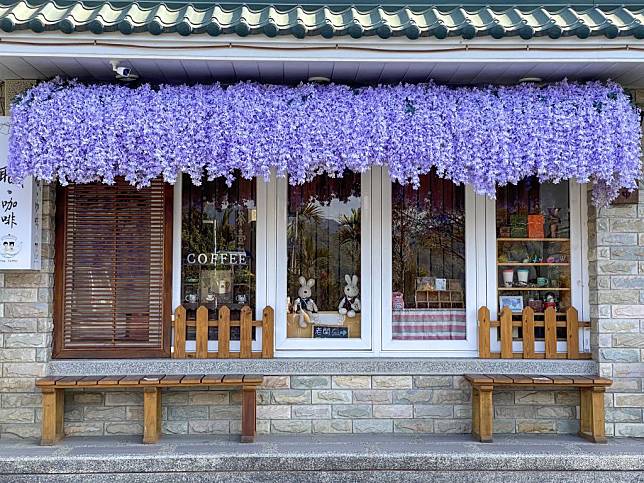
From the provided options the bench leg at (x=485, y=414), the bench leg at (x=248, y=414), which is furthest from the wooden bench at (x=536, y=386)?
the bench leg at (x=248, y=414)

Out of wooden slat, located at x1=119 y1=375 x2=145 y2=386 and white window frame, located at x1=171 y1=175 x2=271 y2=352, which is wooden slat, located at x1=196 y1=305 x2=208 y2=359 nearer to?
white window frame, located at x1=171 y1=175 x2=271 y2=352

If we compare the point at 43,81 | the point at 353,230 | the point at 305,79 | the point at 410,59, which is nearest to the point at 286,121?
the point at 305,79

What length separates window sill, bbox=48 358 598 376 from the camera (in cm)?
621

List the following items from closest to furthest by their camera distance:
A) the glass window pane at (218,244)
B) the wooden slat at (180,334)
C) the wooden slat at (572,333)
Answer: the wooden slat at (180,334) → the wooden slat at (572,333) → the glass window pane at (218,244)

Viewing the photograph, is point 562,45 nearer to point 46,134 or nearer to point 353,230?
point 353,230

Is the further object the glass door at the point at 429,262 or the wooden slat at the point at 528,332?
the glass door at the point at 429,262

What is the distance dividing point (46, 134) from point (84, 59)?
66 centimetres

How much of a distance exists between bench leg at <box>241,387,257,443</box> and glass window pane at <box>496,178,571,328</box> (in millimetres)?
2556

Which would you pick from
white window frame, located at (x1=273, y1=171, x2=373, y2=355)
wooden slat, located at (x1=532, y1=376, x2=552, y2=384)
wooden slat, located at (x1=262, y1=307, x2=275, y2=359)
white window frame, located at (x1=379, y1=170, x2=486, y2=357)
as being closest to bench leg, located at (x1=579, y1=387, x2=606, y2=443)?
wooden slat, located at (x1=532, y1=376, x2=552, y2=384)

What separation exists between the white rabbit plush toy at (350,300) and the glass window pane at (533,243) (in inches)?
54.7

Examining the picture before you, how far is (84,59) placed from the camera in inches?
210

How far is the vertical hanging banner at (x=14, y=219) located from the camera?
583 centimetres

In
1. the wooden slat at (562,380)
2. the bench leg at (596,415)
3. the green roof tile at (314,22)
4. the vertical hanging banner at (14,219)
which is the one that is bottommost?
the bench leg at (596,415)

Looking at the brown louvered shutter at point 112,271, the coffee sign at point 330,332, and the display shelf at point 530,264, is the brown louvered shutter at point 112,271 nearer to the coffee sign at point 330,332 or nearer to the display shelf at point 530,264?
the coffee sign at point 330,332
